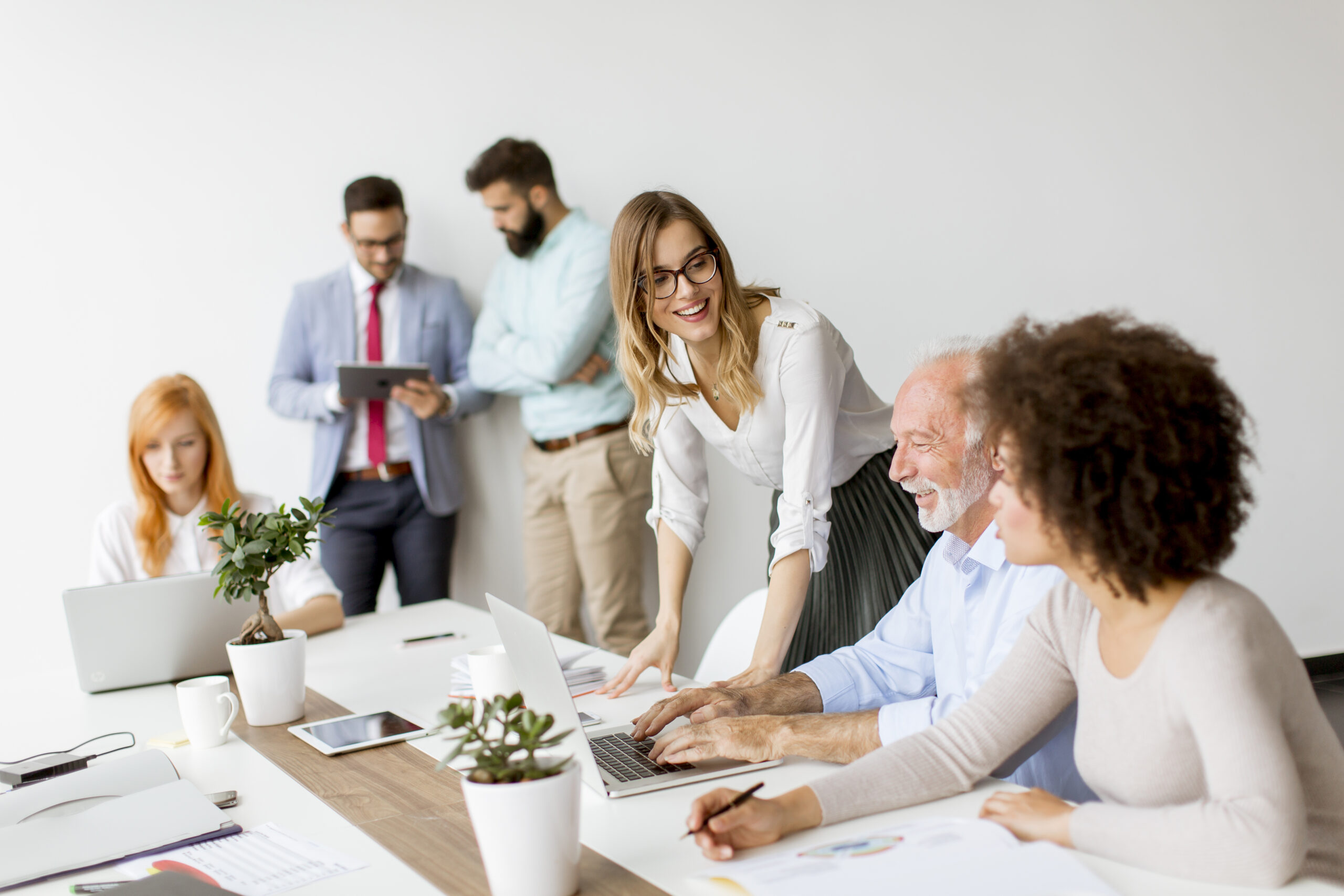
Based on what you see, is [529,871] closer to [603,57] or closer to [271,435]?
[271,435]

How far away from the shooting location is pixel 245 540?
1.74m

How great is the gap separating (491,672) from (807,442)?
0.76 meters

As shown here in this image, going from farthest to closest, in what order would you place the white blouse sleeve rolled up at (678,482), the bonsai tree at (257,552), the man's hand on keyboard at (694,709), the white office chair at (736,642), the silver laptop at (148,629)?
1. the white blouse sleeve rolled up at (678,482)
2. the white office chair at (736,642)
3. the silver laptop at (148,629)
4. the bonsai tree at (257,552)
5. the man's hand on keyboard at (694,709)

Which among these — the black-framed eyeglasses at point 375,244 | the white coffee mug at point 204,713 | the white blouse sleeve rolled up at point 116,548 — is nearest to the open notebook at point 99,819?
the white coffee mug at point 204,713

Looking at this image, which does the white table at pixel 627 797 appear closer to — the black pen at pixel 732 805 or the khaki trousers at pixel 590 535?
the black pen at pixel 732 805

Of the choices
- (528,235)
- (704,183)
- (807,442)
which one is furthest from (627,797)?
(704,183)

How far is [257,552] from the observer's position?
173 centimetres

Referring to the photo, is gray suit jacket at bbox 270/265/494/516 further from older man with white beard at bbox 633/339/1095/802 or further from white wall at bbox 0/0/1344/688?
older man with white beard at bbox 633/339/1095/802

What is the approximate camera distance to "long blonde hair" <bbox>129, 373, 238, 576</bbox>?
252cm

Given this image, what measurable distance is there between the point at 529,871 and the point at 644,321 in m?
1.29

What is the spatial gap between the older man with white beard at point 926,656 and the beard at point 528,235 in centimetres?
204

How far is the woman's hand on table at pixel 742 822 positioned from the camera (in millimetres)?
1046

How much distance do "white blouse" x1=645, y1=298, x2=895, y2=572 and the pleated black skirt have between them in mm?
62

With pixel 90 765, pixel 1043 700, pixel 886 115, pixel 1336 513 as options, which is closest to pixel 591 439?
pixel 886 115
